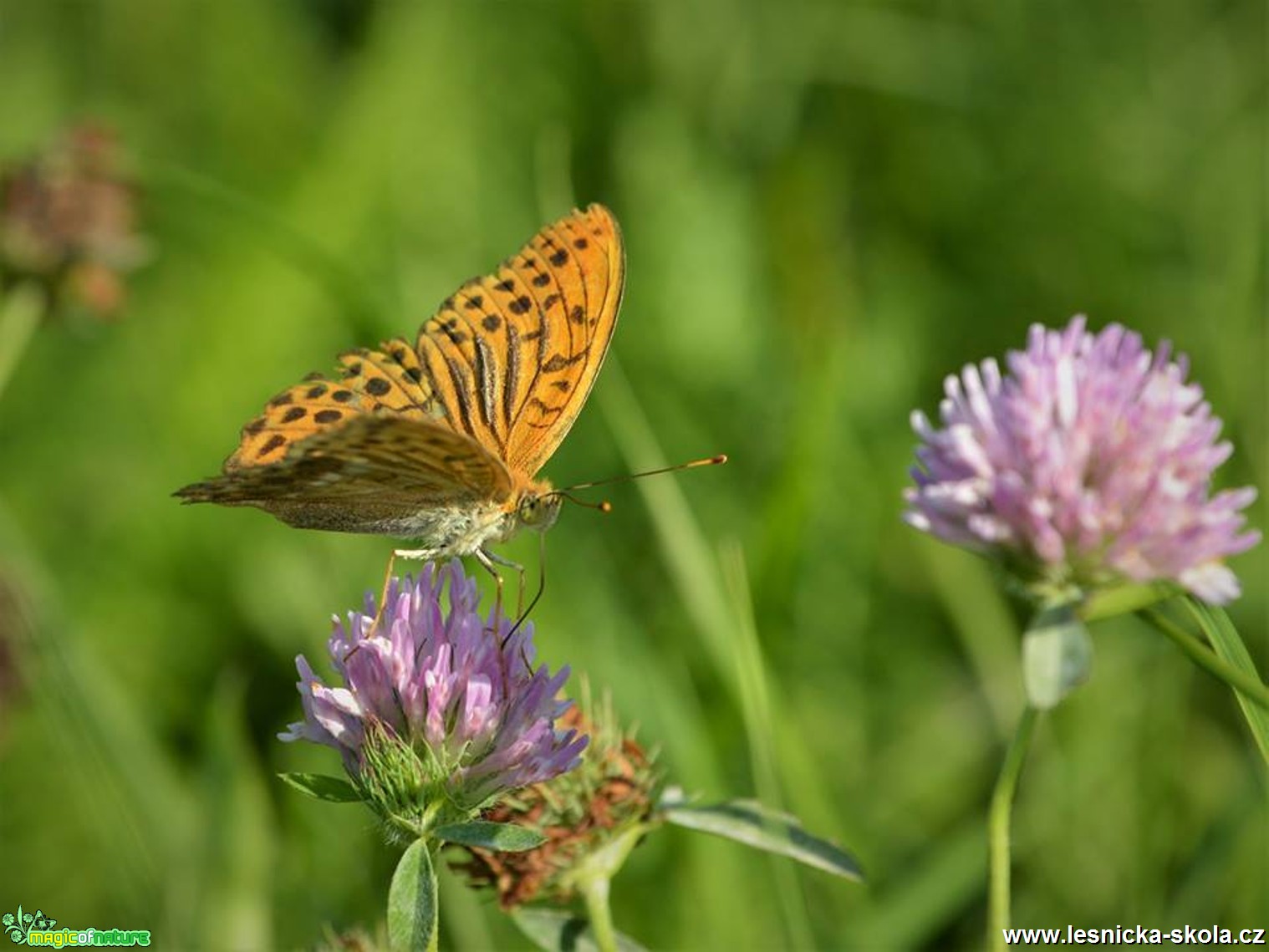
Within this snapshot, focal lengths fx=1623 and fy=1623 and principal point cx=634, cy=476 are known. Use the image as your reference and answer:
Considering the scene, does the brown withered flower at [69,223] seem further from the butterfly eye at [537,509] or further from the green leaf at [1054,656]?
the green leaf at [1054,656]

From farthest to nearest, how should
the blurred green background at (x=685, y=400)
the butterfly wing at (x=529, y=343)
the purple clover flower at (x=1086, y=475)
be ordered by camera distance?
the blurred green background at (x=685, y=400), the butterfly wing at (x=529, y=343), the purple clover flower at (x=1086, y=475)

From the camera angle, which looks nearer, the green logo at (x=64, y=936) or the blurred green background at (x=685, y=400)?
the green logo at (x=64, y=936)

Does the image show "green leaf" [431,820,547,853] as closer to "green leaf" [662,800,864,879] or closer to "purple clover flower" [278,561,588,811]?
"purple clover flower" [278,561,588,811]

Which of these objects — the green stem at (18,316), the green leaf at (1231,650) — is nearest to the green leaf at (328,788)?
the green leaf at (1231,650)

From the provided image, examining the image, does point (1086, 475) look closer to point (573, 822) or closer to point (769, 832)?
point (769, 832)

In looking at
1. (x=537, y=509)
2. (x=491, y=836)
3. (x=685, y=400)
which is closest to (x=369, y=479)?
(x=537, y=509)

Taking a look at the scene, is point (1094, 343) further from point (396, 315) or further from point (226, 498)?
point (396, 315)

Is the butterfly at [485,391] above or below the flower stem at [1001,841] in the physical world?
above
